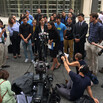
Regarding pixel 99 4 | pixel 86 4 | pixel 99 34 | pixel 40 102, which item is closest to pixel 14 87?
pixel 40 102

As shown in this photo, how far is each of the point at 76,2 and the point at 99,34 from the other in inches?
461

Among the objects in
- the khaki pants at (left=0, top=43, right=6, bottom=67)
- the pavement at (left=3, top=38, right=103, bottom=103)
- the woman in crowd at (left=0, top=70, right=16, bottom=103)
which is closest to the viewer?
the woman in crowd at (left=0, top=70, right=16, bottom=103)

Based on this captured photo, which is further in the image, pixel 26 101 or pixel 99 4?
pixel 99 4

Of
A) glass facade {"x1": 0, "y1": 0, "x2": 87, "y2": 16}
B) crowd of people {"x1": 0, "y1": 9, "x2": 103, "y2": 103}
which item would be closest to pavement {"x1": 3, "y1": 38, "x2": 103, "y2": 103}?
crowd of people {"x1": 0, "y1": 9, "x2": 103, "y2": 103}

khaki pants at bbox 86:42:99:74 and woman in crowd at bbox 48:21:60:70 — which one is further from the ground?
woman in crowd at bbox 48:21:60:70

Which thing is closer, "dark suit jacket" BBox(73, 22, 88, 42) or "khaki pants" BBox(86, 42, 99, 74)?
"khaki pants" BBox(86, 42, 99, 74)

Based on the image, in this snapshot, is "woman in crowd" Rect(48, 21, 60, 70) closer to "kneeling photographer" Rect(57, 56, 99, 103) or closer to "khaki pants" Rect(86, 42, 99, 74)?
"khaki pants" Rect(86, 42, 99, 74)

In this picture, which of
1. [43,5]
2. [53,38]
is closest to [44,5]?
[43,5]

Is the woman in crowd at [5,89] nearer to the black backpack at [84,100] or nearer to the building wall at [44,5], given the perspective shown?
the black backpack at [84,100]

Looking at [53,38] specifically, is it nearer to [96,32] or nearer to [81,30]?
[81,30]

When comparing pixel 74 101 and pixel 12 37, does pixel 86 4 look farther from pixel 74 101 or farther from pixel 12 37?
pixel 74 101

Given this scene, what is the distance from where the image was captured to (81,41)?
5074 millimetres

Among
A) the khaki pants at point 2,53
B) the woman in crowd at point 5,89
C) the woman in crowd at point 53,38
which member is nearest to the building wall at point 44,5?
the khaki pants at point 2,53

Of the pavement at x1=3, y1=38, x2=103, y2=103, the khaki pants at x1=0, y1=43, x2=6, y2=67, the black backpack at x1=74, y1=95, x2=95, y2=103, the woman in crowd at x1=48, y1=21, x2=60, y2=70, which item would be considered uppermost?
the woman in crowd at x1=48, y1=21, x2=60, y2=70
